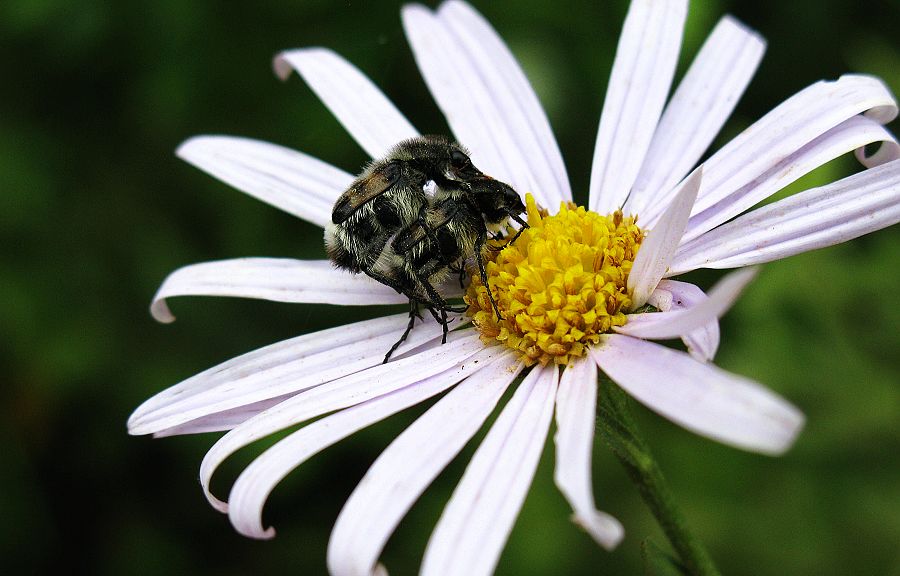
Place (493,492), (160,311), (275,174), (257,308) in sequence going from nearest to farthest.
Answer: (493,492) < (160,311) < (275,174) < (257,308)

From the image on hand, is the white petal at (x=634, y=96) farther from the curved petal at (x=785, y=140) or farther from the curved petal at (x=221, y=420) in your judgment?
the curved petal at (x=221, y=420)

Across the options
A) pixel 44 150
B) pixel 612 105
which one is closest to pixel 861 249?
pixel 612 105

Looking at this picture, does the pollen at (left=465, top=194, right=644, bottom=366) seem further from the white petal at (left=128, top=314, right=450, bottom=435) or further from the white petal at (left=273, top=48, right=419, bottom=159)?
the white petal at (left=273, top=48, right=419, bottom=159)

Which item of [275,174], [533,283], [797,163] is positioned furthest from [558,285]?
[275,174]

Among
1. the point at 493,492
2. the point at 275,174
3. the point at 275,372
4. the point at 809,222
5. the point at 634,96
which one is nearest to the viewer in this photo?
the point at 493,492

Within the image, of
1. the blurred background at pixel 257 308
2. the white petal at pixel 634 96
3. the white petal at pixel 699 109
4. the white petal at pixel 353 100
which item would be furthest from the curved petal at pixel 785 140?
the white petal at pixel 353 100

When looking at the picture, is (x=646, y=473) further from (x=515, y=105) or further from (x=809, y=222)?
(x=515, y=105)
